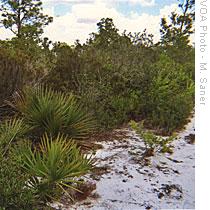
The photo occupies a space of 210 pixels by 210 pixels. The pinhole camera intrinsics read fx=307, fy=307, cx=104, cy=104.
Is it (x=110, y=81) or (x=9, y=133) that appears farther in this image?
(x=110, y=81)

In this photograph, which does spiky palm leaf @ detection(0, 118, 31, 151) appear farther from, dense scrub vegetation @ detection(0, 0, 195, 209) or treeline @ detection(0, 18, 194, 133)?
treeline @ detection(0, 18, 194, 133)

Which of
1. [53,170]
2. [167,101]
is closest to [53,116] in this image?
[53,170]

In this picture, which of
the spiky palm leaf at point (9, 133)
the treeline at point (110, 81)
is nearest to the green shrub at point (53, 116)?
the spiky palm leaf at point (9, 133)

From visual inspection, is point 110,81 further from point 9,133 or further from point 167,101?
point 9,133

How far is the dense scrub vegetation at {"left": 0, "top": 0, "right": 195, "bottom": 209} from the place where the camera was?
3.22m

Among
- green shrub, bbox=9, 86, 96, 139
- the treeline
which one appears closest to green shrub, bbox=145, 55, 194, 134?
the treeline

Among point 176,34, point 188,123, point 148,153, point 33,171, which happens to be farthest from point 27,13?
point 33,171

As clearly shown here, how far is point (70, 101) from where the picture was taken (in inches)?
213

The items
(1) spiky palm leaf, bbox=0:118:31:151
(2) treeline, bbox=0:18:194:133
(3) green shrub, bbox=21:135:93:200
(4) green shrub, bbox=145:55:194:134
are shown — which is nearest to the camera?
(3) green shrub, bbox=21:135:93:200

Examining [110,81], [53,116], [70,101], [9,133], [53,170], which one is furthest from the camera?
[110,81]

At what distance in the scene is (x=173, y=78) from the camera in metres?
8.27

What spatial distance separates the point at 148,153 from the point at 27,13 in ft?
31.4

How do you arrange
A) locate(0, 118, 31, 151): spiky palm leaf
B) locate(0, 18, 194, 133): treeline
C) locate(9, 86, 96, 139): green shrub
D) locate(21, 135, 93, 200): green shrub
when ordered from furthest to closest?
locate(0, 18, 194, 133): treeline < locate(9, 86, 96, 139): green shrub < locate(0, 118, 31, 151): spiky palm leaf < locate(21, 135, 93, 200): green shrub
